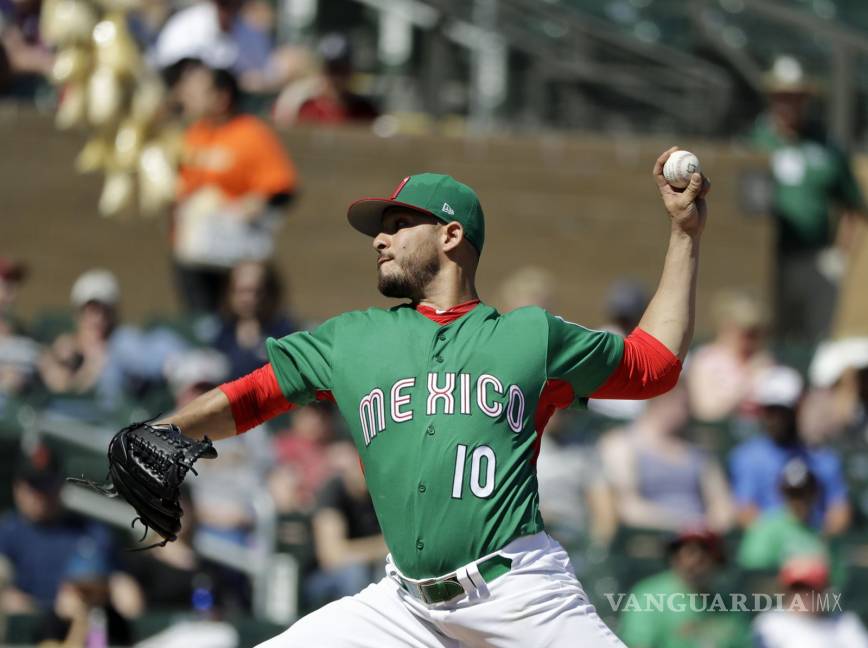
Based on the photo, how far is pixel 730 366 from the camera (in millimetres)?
9242

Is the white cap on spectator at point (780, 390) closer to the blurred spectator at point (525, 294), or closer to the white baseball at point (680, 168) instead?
the blurred spectator at point (525, 294)

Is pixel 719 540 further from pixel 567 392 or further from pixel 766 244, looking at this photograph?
pixel 766 244

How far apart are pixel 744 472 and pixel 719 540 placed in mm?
1167

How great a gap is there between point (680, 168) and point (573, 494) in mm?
3667

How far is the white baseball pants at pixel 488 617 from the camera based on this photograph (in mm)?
4055

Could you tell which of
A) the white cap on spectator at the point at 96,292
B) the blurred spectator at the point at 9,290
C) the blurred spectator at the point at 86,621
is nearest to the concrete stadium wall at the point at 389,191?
the blurred spectator at the point at 9,290

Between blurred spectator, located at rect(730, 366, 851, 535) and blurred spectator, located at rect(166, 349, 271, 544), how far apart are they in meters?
2.24

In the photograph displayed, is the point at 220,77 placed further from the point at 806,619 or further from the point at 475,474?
the point at 475,474

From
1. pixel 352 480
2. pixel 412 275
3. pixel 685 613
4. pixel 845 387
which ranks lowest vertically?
pixel 685 613

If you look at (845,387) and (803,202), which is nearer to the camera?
(845,387)

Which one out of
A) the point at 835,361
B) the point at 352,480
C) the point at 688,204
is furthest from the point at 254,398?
the point at 835,361

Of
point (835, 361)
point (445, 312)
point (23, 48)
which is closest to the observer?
point (445, 312)

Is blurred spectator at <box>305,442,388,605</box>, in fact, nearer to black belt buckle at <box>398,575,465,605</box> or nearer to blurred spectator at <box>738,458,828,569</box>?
blurred spectator at <box>738,458,828,569</box>

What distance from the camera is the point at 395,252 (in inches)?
173
